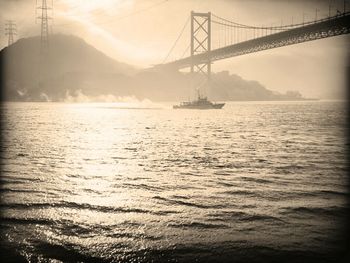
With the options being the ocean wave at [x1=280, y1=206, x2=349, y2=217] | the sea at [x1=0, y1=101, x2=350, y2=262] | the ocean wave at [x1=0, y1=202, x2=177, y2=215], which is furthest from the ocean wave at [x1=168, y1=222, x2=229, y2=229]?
the ocean wave at [x1=280, y1=206, x2=349, y2=217]

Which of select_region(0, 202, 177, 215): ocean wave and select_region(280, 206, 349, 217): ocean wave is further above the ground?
select_region(0, 202, 177, 215): ocean wave

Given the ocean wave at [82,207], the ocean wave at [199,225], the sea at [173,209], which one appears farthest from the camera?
the ocean wave at [82,207]

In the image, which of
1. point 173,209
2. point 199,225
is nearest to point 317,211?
point 199,225

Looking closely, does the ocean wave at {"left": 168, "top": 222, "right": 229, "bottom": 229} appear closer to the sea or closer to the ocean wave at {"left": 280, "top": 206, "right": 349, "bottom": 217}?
the sea

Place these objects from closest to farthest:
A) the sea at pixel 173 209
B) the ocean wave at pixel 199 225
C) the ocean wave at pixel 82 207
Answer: the sea at pixel 173 209 → the ocean wave at pixel 199 225 → the ocean wave at pixel 82 207

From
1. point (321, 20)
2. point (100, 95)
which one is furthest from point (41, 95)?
point (321, 20)

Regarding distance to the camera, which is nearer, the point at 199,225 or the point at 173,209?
the point at 199,225

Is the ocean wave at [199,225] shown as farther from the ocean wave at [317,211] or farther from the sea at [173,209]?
the ocean wave at [317,211]

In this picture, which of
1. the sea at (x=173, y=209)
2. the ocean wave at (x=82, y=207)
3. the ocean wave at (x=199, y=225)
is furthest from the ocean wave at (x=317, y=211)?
the ocean wave at (x=82, y=207)

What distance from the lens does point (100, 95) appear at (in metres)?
196

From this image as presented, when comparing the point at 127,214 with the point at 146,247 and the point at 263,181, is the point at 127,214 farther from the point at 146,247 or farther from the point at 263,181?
the point at 263,181

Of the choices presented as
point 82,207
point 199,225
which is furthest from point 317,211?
point 82,207

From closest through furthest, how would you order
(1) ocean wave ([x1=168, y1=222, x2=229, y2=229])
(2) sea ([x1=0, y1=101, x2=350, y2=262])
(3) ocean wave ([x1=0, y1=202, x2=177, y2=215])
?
(2) sea ([x1=0, y1=101, x2=350, y2=262])
(1) ocean wave ([x1=168, y1=222, x2=229, y2=229])
(3) ocean wave ([x1=0, y1=202, x2=177, y2=215])

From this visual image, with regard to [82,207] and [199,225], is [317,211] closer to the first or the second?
[199,225]
